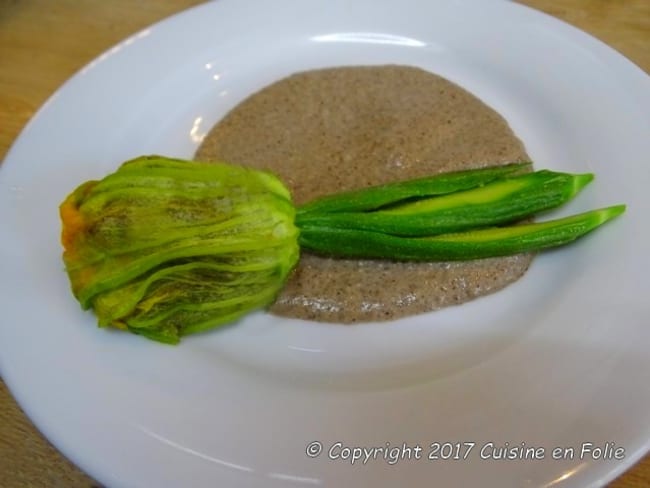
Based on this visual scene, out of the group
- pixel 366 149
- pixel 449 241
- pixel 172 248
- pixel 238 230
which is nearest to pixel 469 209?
pixel 449 241

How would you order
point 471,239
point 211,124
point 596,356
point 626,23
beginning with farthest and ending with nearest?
point 626,23 < point 211,124 < point 471,239 < point 596,356

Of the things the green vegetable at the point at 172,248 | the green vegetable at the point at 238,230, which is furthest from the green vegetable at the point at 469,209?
the green vegetable at the point at 172,248

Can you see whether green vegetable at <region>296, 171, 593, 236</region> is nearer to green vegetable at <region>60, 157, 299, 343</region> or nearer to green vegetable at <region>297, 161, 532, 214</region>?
green vegetable at <region>297, 161, 532, 214</region>

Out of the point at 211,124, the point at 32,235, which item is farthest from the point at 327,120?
the point at 32,235

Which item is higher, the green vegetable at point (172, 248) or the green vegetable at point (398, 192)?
the green vegetable at point (398, 192)

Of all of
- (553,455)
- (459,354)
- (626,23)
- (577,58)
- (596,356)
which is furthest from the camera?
(626,23)

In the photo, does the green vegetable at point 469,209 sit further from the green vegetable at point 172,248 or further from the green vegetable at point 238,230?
the green vegetable at point 172,248

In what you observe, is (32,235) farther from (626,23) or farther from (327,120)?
(626,23)
